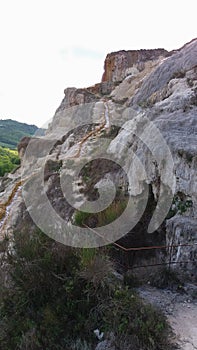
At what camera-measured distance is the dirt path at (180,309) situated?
4.27 metres

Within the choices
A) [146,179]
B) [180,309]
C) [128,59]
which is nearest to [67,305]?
[180,309]

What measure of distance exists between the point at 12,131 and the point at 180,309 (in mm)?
109190

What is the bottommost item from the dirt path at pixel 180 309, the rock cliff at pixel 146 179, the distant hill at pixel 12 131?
the dirt path at pixel 180 309

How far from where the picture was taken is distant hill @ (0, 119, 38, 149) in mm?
91375

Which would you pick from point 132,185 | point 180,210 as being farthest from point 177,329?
point 132,185

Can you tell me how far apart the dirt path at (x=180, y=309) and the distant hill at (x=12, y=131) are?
274 feet

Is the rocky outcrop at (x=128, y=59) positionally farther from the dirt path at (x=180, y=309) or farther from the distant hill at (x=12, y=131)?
the distant hill at (x=12, y=131)

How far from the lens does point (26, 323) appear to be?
→ 4.66 meters

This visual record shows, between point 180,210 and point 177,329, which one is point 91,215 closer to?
point 180,210

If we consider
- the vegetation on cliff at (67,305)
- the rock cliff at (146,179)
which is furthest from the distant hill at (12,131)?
the vegetation on cliff at (67,305)

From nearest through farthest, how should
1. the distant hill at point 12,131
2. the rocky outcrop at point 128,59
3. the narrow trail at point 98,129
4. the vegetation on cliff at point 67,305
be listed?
the vegetation on cliff at point 67,305 → the narrow trail at point 98,129 → the rocky outcrop at point 128,59 → the distant hill at point 12,131

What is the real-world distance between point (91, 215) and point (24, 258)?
2156 millimetres

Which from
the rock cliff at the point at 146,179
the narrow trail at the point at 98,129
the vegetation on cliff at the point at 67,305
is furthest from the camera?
the narrow trail at the point at 98,129

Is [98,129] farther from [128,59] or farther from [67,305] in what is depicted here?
[128,59]
